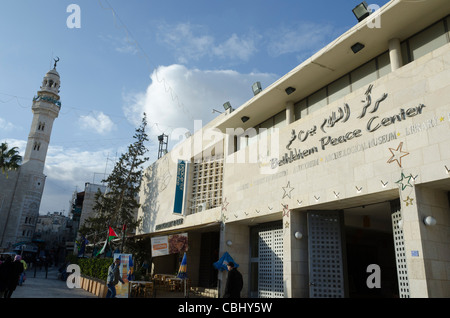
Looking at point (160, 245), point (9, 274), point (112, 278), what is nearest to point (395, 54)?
point (112, 278)

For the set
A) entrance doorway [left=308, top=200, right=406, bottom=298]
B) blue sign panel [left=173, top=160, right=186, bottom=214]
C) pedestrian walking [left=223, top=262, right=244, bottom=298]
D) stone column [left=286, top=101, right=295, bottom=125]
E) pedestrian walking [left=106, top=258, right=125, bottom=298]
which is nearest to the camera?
pedestrian walking [left=223, top=262, right=244, bottom=298]

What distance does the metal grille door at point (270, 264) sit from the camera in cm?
1195

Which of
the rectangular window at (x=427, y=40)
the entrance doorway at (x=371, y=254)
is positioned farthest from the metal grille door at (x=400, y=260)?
the rectangular window at (x=427, y=40)

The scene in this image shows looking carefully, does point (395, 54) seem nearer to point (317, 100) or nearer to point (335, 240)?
point (317, 100)

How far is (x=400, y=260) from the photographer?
334 inches

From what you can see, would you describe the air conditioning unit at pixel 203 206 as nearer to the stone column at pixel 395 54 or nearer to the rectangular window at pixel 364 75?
the rectangular window at pixel 364 75

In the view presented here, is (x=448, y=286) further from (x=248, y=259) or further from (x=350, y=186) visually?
(x=248, y=259)

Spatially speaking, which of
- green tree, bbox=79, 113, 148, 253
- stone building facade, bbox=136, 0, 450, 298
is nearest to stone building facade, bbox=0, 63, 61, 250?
green tree, bbox=79, 113, 148, 253

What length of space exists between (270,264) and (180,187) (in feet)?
26.4

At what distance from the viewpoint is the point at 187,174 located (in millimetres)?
18703

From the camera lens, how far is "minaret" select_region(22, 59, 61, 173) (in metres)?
47.8

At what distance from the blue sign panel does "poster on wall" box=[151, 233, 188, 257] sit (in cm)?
314

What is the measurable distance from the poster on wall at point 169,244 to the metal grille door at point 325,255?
6504mm

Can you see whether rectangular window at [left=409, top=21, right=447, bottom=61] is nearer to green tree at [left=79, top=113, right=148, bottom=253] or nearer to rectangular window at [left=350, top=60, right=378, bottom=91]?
rectangular window at [left=350, top=60, right=378, bottom=91]
